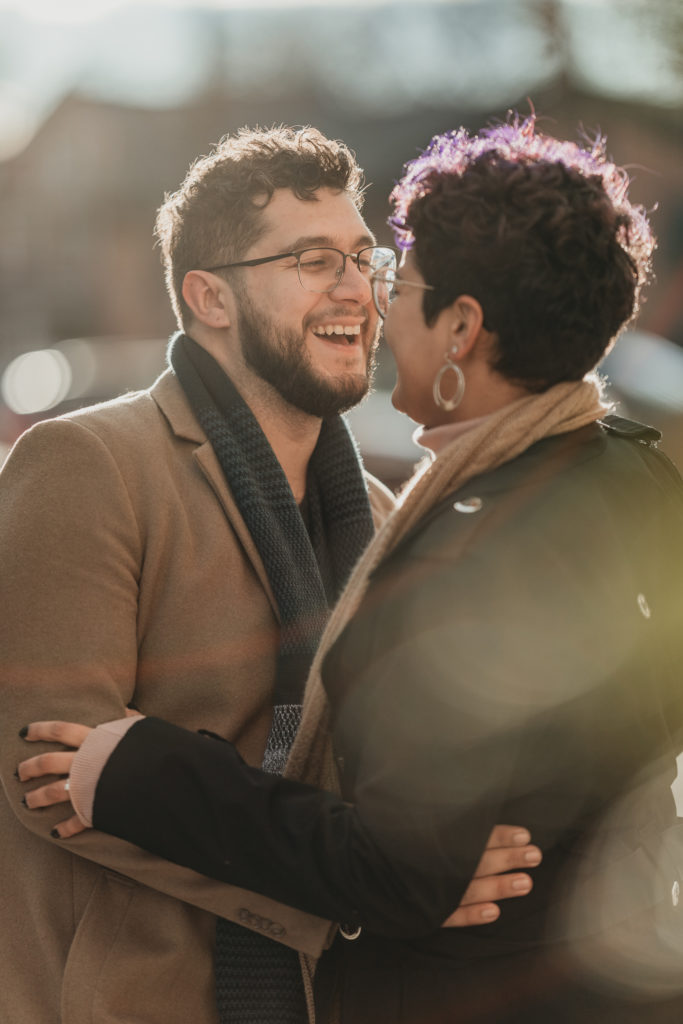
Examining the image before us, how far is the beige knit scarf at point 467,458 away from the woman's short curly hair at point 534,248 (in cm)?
5

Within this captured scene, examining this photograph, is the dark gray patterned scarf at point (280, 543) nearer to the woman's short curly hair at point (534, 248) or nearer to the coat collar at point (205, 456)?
the coat collar at point (205, 456)

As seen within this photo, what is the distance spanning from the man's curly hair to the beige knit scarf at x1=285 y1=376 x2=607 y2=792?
1.43 metres

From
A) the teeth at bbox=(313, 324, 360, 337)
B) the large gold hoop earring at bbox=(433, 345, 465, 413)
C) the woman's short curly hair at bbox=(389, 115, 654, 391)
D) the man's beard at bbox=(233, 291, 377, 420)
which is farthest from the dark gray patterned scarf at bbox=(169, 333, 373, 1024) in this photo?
the woman's short curly hair at bbox=(389, 115, 654, 391)

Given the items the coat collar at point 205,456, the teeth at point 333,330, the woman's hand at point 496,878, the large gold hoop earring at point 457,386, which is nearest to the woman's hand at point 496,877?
the woman's hand at point 496,878

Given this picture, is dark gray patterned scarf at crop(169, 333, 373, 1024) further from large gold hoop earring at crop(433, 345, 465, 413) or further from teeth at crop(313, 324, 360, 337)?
large gold hoop earring at crop(433, 345, 465, 413)

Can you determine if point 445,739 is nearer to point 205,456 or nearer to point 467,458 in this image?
point 467,458

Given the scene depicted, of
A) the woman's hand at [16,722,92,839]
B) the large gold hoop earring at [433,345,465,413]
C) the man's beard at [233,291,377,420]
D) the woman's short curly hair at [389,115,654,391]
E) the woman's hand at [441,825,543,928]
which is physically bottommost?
the woman's hand at [16,722,92,839]

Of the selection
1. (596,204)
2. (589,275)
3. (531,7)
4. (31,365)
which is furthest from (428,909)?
(531,7)

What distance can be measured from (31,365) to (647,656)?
2102 cm

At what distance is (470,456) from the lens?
232cm

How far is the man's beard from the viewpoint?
3416 mm

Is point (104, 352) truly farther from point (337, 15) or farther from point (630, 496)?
point (337, 15)

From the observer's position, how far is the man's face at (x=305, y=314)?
3.44 m

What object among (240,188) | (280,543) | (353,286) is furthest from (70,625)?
(240,188)
